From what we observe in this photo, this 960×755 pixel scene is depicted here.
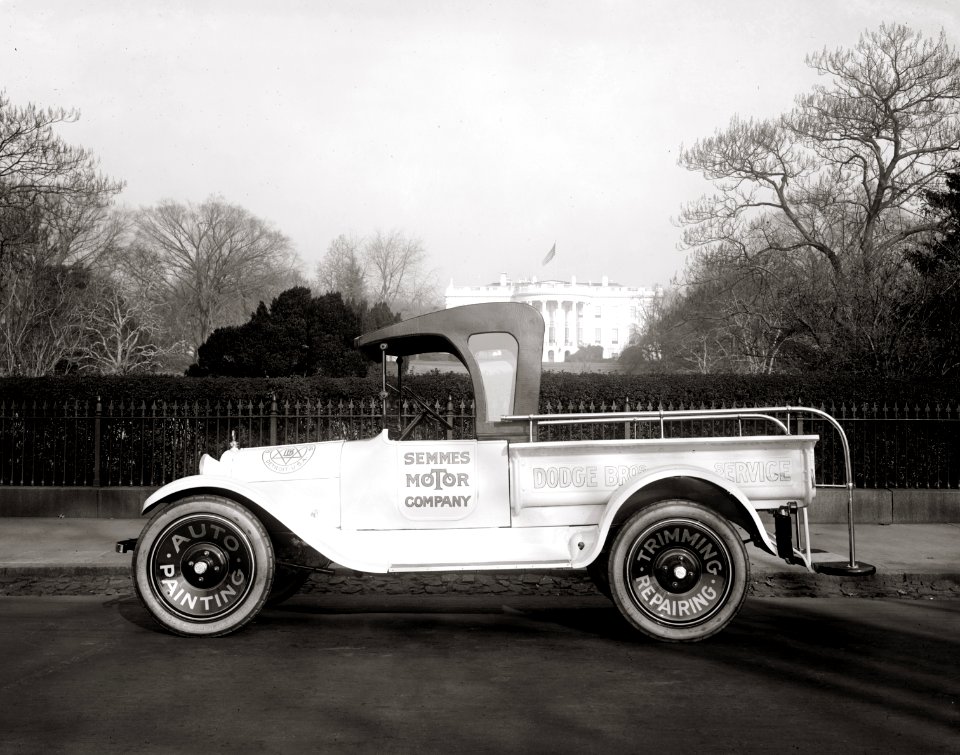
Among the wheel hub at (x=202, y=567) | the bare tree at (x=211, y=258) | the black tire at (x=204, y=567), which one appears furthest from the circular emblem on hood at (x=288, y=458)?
the bare tree at (x=211, y=258)

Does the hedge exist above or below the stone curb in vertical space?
above

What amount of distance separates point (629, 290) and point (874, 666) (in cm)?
9552

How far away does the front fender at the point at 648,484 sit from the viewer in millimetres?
5418

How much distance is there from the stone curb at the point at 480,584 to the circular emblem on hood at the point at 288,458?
1553 millimetres

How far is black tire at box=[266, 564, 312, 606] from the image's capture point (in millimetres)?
6471

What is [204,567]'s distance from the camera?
5527 millimetres

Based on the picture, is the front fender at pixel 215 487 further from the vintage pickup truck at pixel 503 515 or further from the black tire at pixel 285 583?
the black tire at pixel 285 583

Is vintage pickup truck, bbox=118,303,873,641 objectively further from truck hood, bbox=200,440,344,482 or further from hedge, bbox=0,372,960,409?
hedge, bbox=0,372,960,409

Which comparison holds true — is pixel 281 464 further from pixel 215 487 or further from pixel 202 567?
pixel 202 567

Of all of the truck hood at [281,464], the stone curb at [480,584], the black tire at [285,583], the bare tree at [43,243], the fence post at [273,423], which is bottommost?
the stone curb at [480,584]

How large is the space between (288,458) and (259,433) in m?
5.49

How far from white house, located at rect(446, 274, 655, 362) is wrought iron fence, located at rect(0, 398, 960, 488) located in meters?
71.1

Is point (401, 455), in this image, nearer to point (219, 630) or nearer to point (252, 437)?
point (219, 630)

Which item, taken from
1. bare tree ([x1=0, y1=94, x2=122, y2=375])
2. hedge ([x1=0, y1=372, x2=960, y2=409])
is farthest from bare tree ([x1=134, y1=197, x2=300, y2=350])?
hedge ([x1=0, y1=372, x2=960, y2=409])
